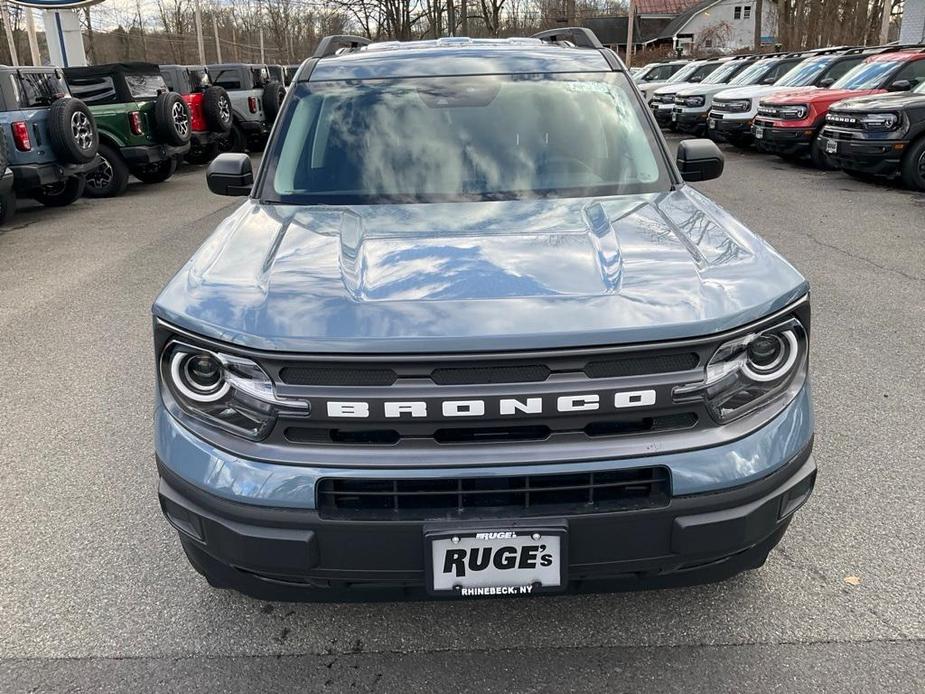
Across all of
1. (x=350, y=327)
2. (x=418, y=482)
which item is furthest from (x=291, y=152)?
(x=418, y=482)


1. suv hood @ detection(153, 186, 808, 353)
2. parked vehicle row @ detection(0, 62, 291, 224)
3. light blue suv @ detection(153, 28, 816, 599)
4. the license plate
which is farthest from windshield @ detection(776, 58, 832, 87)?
the license plate

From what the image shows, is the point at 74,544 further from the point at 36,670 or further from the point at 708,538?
the point at 708,538

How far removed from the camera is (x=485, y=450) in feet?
6.93

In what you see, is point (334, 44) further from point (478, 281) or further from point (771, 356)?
point (771, 356)

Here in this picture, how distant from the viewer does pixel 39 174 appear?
1030 centimetres

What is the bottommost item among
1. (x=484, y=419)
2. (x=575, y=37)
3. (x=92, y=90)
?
Result: (x=484, y=419)

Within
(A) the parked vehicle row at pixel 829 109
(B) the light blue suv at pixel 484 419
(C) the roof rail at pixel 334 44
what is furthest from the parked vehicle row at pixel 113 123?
(A) the parked vehicle row at pixel 829 109

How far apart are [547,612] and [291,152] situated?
219cm

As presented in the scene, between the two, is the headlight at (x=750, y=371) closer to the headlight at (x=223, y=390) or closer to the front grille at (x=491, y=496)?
the front grille at (x=491, y=496)

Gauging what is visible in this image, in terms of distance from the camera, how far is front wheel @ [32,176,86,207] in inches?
464

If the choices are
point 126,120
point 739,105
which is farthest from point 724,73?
point 126,120

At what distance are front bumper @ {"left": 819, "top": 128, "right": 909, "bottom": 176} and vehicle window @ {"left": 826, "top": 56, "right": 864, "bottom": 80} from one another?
3.84 metres

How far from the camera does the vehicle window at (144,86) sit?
1307 cm

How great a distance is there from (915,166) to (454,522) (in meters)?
11.3
